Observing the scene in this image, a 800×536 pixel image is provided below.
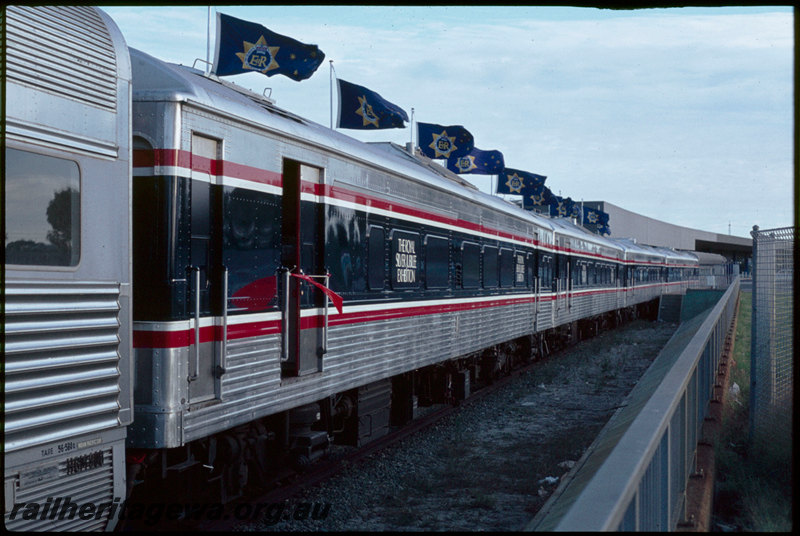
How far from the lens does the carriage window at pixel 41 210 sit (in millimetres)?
4629

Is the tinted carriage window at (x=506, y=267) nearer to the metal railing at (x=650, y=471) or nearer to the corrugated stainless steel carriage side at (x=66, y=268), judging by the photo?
the metal railing at (x=650, y=471)

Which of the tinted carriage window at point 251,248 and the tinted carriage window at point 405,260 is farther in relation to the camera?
the tinted carriage window at point 405,260

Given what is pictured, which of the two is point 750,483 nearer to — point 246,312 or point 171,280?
point 246,312

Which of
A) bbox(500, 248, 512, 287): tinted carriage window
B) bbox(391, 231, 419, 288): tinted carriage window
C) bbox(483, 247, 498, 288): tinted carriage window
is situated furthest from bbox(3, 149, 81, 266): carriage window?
bbox(500, 248, 512, 287): tinted carriage window

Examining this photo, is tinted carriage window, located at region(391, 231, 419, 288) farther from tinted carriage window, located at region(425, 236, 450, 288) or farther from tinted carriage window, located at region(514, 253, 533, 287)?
tinted carriage window, located at region(514, 253, 533, 287)

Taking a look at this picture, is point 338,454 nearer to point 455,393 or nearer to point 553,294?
point 455,393

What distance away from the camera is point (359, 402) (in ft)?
30.0

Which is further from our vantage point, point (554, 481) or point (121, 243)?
point (554, 481)

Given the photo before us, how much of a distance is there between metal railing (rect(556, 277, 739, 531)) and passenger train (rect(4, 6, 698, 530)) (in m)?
3.15

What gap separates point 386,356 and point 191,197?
4.21m

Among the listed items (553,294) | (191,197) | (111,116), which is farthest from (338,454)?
(553,294)

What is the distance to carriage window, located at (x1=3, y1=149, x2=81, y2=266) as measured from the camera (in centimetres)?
463

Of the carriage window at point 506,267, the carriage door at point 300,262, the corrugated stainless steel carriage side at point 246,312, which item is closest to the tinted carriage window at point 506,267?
the carriage window at point 506,267

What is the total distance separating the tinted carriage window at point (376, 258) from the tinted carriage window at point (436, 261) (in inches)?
64.3
